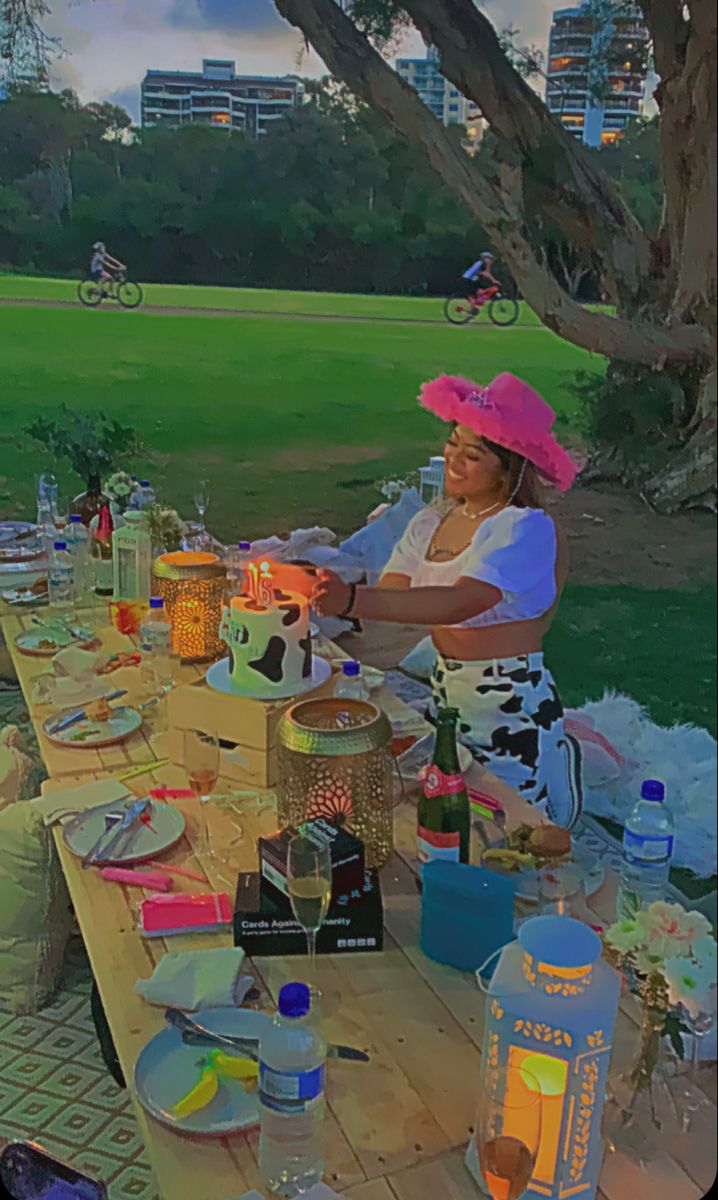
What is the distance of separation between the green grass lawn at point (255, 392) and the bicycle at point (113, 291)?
0.12 ft

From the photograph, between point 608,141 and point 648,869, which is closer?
point 648,869

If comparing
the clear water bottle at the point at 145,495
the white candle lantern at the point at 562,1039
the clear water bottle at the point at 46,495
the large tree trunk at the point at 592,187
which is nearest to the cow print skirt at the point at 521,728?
the large tree trunk at the point at 592,187

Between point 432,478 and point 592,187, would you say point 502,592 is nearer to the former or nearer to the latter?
point 592,187

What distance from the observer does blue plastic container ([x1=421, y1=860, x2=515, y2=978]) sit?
3.97 ft

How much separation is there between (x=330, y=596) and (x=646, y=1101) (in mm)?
1006

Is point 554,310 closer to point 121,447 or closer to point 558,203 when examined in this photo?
point 558,203

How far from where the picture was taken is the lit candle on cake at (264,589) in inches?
68.4

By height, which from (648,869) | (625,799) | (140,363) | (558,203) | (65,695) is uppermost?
(558,203)

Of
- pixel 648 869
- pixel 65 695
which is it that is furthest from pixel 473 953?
pixel 65 695

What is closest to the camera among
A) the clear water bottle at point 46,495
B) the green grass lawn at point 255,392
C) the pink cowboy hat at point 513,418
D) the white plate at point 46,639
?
the pink cowboy hat at point 513,418

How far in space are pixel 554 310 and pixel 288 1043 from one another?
142cm

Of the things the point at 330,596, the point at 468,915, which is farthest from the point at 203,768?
the point at 468,915

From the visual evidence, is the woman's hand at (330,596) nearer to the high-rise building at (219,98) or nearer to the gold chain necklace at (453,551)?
the gold chain necklace at (453,551)

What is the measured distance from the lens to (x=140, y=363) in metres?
3.26
